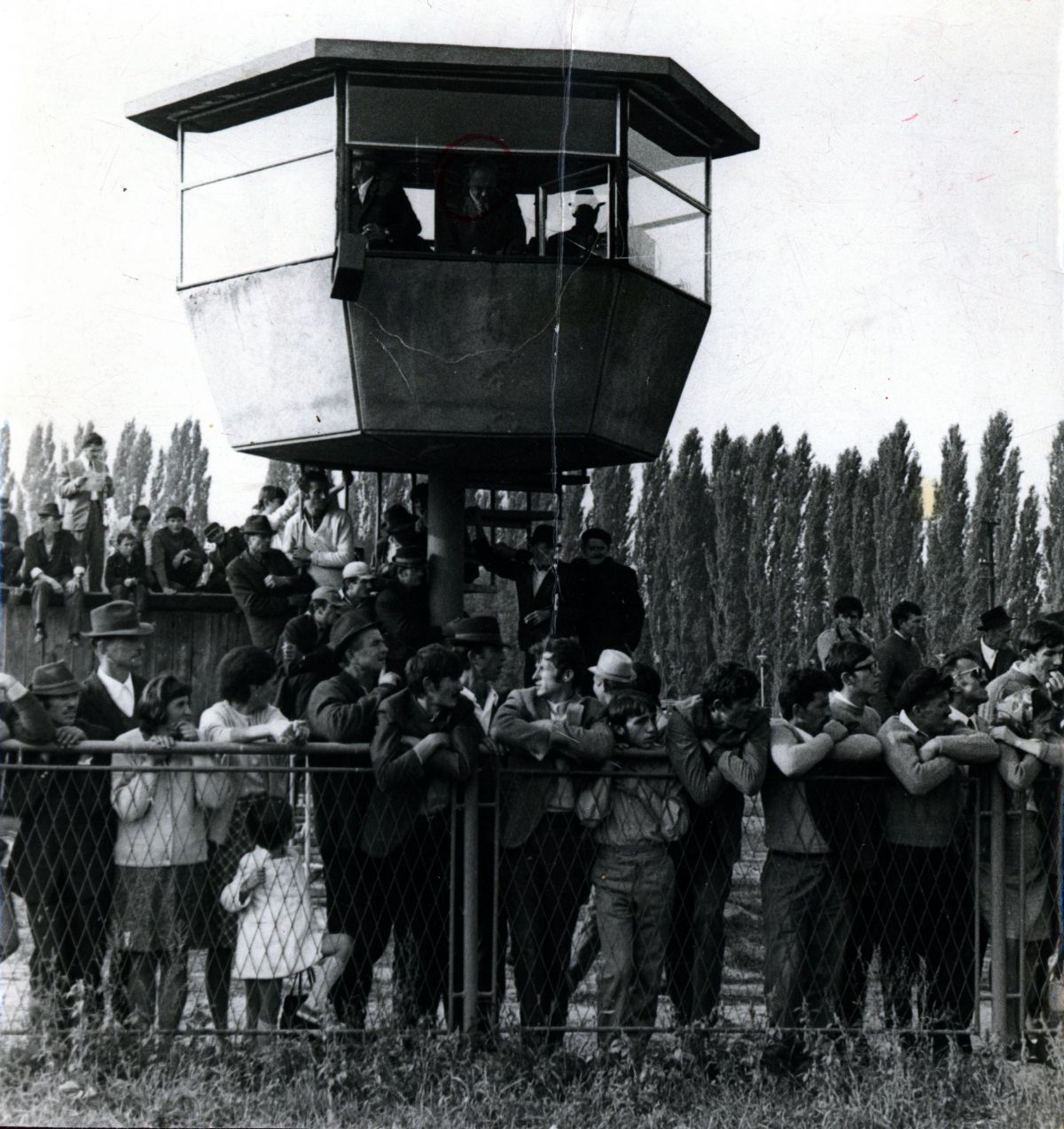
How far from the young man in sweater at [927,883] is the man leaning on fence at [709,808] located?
65 centimetres

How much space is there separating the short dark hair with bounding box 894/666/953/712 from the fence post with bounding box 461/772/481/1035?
2.03m

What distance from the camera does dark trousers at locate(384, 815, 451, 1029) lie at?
6258mm

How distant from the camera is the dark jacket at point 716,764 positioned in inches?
248

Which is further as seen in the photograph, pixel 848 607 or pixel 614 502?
pixel 614 502

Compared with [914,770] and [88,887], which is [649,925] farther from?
[88,887]

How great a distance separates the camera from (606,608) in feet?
35.6

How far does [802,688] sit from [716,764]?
0.54m

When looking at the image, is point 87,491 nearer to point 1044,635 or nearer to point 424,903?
point 424,903

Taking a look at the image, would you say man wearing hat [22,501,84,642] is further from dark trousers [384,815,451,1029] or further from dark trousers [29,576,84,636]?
dark trousers [384,815,451,1029]

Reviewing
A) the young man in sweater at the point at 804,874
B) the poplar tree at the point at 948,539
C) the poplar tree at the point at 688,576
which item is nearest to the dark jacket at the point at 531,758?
the young man in sweater at the point at 804,874

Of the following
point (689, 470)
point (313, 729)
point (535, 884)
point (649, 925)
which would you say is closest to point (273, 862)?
point (313, 729)

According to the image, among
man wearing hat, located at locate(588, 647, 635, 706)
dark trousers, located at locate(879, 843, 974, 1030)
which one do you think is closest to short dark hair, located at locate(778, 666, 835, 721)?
dark trousers, located at locate(879, 843, 974, 1030)

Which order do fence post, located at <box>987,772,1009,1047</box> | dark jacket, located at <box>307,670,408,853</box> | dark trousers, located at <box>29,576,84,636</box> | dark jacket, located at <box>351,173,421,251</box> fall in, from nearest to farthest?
dark jacket, located at <box>307,670,408,853</box> → fence post, located at <box>987,772,1009,1047</box> → dark jacket, located at <box>351,173,421,251</box> → dark trousers, located at <box>29,576,84,636</box>

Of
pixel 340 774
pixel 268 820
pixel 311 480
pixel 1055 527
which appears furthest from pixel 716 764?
pixel 1055 527
